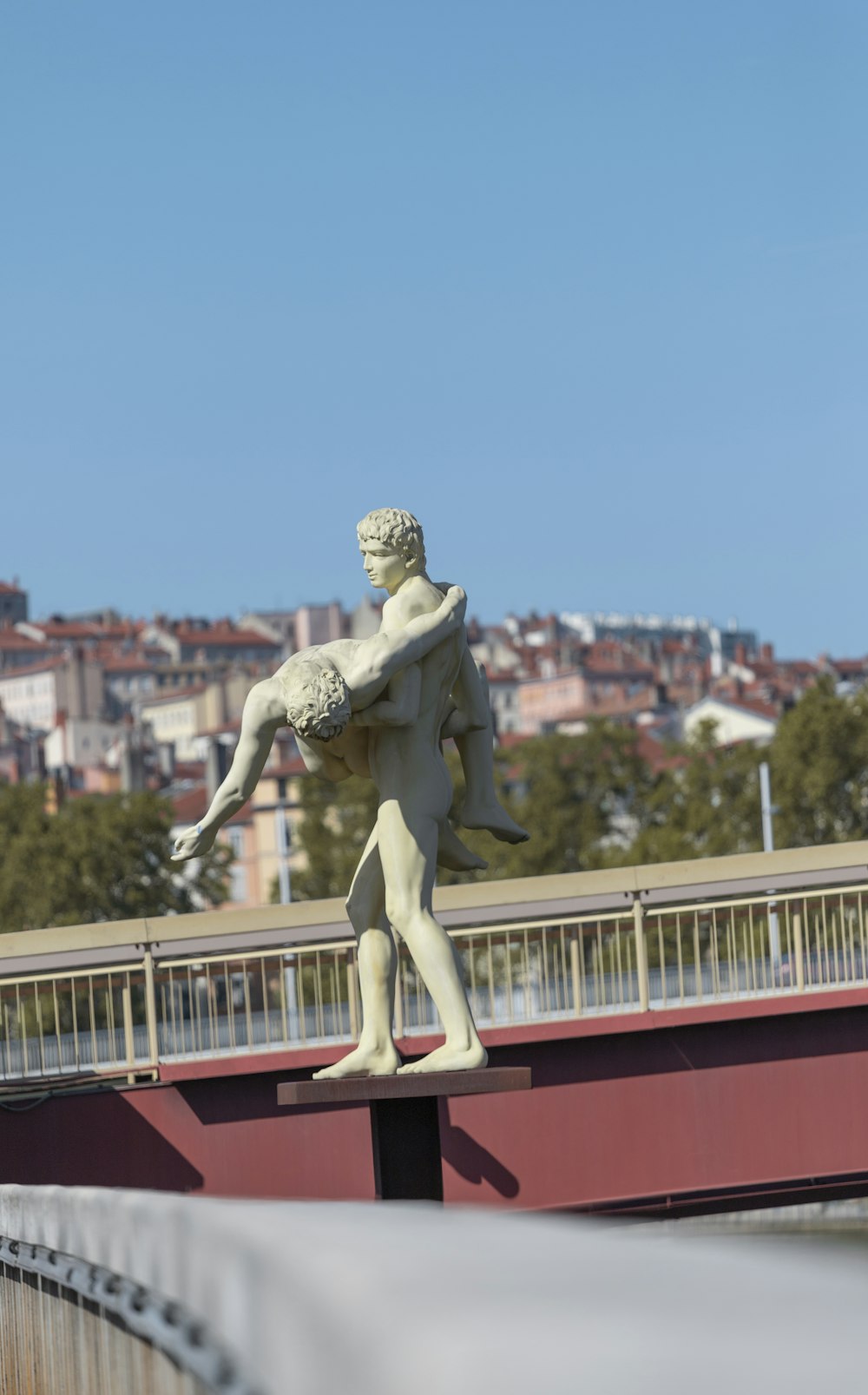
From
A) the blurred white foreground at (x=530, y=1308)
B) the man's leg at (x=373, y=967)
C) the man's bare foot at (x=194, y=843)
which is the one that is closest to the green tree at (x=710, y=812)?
the man's leg at (x=373, y=967)

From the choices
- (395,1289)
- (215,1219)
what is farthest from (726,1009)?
(395,1289)

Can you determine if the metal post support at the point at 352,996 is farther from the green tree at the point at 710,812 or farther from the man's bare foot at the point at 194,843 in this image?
the green tree at the point at 710,812

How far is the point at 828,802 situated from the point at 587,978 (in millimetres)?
45653

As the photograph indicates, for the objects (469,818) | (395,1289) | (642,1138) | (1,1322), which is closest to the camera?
(395,1289)

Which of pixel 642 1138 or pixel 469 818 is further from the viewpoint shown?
pixel 642 1138

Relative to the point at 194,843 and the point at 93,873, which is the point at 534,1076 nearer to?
the point at 194,843

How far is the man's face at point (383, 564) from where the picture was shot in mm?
10969

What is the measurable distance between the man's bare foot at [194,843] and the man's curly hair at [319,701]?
2.75ft

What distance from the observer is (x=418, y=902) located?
36.1 feet

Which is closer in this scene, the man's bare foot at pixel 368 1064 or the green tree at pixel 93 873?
the man's bare foot at pixel 368 1064

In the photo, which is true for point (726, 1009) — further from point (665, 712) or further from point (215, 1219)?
point (665, 712)

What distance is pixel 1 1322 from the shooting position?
276 inches

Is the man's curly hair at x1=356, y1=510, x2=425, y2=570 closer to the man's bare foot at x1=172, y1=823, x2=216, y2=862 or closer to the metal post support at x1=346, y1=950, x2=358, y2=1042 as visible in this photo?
the man's bare foot at x1=172, y1=823, x2=216, y2=862

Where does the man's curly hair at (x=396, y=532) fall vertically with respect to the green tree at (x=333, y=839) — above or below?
above
